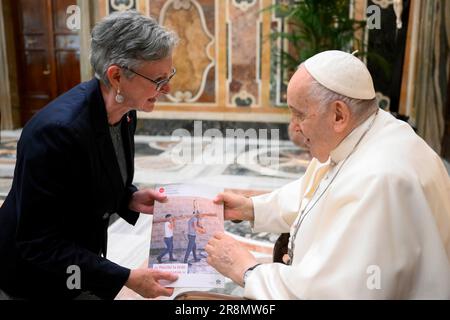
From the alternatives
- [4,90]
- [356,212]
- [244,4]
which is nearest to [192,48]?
[244,4]

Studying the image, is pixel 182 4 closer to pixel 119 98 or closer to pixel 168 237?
pixel 119 98

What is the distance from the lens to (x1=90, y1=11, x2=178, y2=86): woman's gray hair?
175 centimetres

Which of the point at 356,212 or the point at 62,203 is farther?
the point at 62,203

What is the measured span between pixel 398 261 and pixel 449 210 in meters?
0.36

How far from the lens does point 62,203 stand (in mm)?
1686

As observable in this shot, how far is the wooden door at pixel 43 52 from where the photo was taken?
31.6 feet

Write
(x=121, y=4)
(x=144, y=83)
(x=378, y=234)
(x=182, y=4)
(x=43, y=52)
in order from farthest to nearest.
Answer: (x=43, y=52) < (x=121, y=4) < (x=182, y=4) < (x=144, y=83) < (x=378, y=234)

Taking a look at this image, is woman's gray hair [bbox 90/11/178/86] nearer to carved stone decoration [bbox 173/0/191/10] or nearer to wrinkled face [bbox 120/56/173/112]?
wrinkled face [bbox 120/56/173/112]

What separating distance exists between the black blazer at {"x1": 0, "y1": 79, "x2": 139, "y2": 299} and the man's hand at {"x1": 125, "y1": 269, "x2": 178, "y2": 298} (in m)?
0.04

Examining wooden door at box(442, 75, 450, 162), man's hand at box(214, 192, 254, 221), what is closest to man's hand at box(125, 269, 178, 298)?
man's hand at box(214, 192, 254, 221)

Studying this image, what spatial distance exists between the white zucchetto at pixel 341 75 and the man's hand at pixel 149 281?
0.89 metres

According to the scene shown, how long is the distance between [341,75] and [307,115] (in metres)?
0.18
